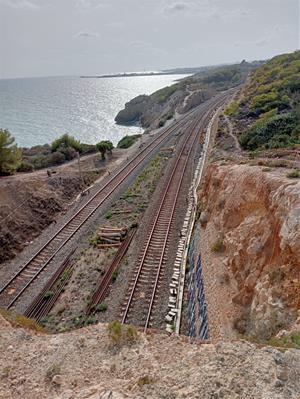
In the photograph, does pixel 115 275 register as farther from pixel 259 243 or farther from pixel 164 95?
pixel 164 95

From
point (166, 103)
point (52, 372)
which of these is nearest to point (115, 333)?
point (52, 372)

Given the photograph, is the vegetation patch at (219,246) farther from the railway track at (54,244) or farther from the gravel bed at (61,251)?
the railway track at (54,244)

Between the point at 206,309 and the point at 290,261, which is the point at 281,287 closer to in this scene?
the point at 290,261

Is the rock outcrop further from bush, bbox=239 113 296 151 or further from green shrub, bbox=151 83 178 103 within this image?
bush, bbox=239 113 296 151

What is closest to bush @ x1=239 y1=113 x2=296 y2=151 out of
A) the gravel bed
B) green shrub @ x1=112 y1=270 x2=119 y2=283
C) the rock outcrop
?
the gravel bed

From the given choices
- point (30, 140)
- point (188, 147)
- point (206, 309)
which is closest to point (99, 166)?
point (188, 147)

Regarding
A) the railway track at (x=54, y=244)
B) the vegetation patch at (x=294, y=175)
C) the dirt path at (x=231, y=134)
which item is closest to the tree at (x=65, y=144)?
the railway track at (x=54, y=244)

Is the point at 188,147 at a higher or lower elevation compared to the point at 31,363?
higher
